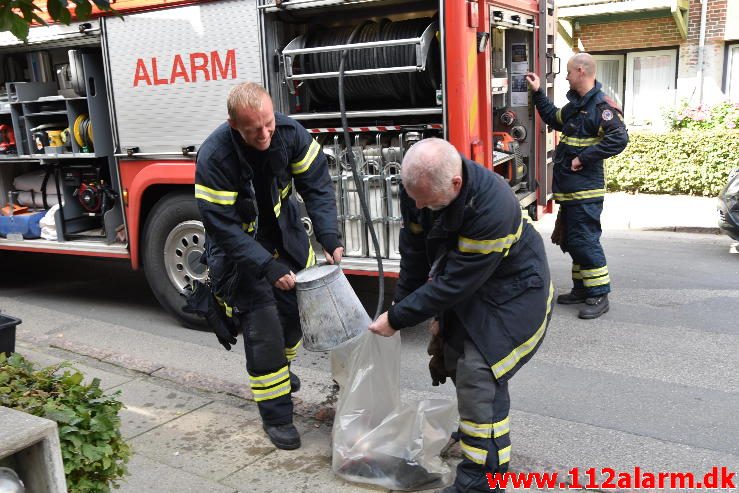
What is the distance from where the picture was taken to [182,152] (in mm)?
5336

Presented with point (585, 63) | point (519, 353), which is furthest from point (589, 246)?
point (519, 353)

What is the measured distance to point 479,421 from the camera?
9.40ft

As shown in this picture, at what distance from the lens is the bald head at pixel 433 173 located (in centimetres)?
259

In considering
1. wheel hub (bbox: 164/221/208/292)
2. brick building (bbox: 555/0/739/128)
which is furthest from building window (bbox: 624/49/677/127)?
wheel hub (bbox: 164/221/208/292)

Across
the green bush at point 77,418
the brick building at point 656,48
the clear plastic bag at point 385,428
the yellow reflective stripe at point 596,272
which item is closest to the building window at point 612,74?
the brick building at point 656,48

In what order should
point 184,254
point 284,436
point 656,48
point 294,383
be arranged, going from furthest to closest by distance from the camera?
point 656,48 < point 184,254 < point 294,383 < point 284,436

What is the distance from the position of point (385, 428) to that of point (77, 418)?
1.34m

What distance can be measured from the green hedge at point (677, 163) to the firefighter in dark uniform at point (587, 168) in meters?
5.20

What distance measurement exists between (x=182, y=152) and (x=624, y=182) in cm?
751

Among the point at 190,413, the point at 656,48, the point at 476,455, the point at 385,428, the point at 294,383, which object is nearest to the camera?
the point at 476,455

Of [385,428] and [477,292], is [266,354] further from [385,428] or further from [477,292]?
[477,292]

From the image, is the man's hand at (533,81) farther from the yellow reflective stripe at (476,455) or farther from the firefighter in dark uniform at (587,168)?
the yellow reflective stripe at (476,455)

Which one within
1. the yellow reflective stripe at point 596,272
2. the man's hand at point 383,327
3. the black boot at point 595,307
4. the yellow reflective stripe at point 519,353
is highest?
the man's hand at point 383,327

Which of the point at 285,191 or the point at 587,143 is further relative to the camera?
the point at 587,143
